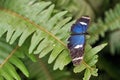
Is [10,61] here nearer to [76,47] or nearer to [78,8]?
[76,47]

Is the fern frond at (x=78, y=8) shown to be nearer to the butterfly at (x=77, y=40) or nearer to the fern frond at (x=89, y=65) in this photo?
the butterfly at (x=77, y=40)

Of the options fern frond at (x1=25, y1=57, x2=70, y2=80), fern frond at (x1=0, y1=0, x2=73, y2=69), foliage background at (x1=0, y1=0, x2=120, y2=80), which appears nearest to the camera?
fern frond at (x1=0, y1=0, x2=73, y2=69)

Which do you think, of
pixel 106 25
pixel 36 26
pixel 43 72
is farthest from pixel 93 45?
pixel 36 26

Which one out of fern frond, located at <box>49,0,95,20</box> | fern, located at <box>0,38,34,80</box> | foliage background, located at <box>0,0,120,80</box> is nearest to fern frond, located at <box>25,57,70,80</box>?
foliage background, located at <box>0,0,120,80</box>

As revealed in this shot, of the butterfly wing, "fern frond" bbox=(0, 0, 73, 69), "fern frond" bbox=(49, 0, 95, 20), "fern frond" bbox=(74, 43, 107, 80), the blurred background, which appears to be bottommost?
the blurred background

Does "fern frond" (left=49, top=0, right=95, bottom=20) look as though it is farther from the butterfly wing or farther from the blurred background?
the butterfly wing

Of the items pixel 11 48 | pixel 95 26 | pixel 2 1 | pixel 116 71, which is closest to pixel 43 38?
pixel 11 48

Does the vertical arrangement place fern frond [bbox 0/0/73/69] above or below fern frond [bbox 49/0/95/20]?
above

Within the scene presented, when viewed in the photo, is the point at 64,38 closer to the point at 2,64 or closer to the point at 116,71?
the point at 2,64
